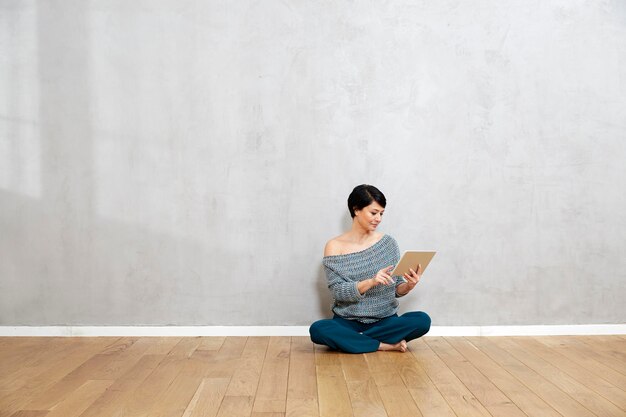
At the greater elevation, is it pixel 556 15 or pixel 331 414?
pixel 556 15

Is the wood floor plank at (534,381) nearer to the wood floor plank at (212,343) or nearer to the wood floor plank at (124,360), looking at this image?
the wood floor plank at (212,343)

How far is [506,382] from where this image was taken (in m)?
3.15

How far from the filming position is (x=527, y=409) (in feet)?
8.95

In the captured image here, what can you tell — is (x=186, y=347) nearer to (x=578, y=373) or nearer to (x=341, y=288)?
(x=341, y=288)

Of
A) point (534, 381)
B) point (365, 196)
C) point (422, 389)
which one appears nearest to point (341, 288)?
point (365, 196)

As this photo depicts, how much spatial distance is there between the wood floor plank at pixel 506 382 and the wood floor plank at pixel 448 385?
0.50 ft

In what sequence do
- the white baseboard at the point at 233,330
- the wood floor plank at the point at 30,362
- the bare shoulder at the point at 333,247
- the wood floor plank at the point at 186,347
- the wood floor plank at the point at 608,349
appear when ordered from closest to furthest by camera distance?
the wood floor plank at the point at 30,362 < the wood floor plank at the point at 608,349 < the wood floor plank at the point at 186,347 < the bare shoulder at the point at 333,247 < the white baseboard at the point at 233,330

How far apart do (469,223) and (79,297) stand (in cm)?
229

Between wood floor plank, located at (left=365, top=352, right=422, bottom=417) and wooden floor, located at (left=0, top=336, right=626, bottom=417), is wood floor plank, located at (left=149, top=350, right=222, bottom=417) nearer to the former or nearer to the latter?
wooden floor, located at (left=0, top=336, right=626, bottom=417)

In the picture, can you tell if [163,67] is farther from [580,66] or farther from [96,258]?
[580,66]

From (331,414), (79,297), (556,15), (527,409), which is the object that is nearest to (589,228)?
(556,15)

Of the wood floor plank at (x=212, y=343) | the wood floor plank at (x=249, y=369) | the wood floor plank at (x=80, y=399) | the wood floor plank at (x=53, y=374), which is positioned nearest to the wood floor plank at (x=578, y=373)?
the wood floor plank at (x=249, y=369)

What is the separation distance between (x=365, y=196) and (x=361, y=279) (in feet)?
1.48

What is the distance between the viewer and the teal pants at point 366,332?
3.78 metres
